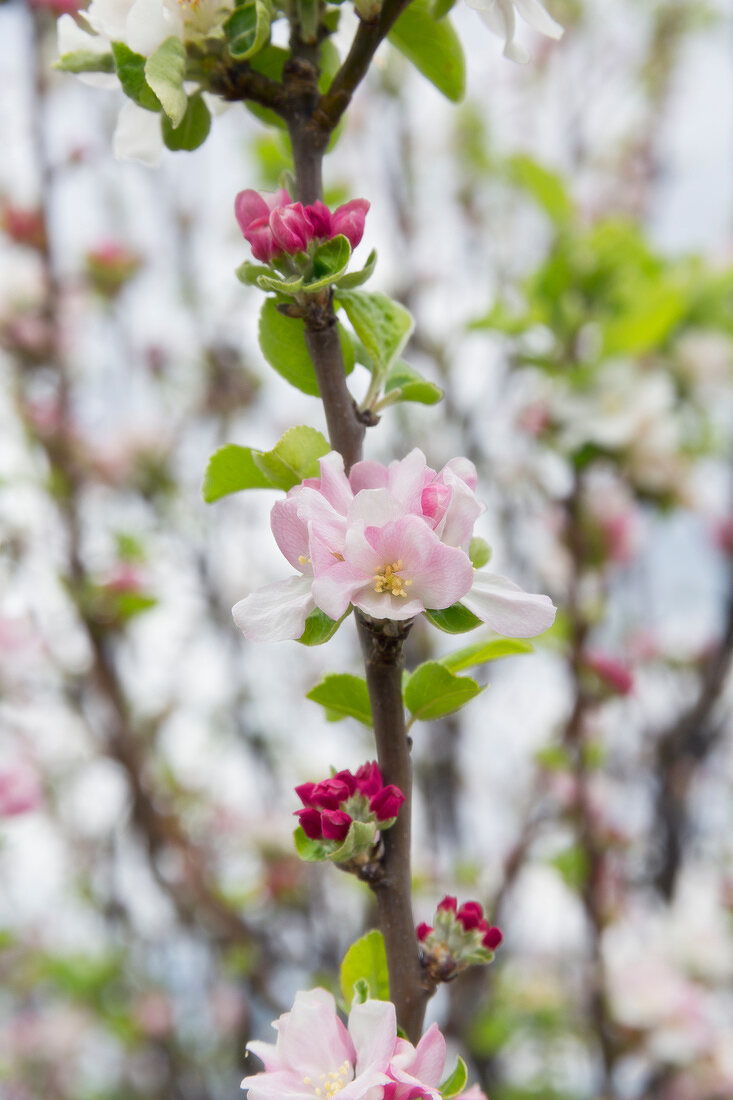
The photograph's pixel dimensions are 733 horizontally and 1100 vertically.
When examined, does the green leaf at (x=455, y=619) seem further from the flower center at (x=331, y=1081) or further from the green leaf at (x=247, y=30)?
the green leaf at (x=247, y=30)

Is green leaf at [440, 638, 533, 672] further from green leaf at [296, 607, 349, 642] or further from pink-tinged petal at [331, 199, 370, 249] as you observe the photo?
pink-tinged petal at [331, 199, 370, 249]

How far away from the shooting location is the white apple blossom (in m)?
0.48

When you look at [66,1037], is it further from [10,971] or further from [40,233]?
[40,233]

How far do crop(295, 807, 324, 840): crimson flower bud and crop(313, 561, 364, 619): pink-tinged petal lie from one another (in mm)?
103

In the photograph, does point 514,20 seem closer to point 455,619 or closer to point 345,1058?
point 455,619

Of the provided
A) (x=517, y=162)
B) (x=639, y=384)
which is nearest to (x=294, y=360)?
(x=639, y=384)

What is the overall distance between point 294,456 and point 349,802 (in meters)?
0.17

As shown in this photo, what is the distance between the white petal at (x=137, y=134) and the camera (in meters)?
0.55

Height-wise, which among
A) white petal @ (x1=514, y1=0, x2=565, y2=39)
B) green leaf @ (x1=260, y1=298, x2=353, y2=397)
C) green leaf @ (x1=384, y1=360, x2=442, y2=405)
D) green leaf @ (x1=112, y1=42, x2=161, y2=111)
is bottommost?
green leaf @ (x1=384, y1=360, x2=442, y2=405)

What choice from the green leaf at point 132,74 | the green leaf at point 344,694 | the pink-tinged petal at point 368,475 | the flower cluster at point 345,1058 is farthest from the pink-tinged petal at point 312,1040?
the green leaf at point 132,74

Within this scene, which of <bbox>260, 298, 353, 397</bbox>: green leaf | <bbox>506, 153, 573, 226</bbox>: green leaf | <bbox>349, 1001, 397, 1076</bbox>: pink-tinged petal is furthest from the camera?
<bbox>506, 153, 573, 226</bbox>: green leaf

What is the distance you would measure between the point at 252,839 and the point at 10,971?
104cm

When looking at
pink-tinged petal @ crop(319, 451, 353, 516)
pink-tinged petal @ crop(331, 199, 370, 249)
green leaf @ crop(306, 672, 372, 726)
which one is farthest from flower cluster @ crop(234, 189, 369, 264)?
green leaf @ crop(306, 672, 372, 726)

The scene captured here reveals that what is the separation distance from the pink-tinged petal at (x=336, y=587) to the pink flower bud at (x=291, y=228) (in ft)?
0.53
